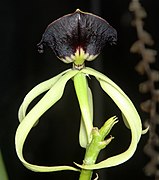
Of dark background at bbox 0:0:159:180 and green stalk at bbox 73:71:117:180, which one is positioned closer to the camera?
green stalk at bbox 73:71:117:180

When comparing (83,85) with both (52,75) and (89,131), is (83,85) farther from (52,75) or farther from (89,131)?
(52,75)

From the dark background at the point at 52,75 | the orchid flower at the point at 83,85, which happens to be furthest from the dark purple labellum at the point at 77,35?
the dark background at the point at 52,75

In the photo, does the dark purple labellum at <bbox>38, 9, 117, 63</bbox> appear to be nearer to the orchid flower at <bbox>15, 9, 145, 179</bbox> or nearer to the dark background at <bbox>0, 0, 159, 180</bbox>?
the orchid flower at <bbox>15, 9, 145, 179</bbox>

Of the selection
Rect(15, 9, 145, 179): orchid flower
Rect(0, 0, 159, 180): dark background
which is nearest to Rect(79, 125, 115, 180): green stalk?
Rect(15, 9, 145, 179): orchid flower

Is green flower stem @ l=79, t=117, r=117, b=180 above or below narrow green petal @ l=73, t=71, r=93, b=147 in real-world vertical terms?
below

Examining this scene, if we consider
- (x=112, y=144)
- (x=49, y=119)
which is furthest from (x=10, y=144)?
(x=112, y=144)

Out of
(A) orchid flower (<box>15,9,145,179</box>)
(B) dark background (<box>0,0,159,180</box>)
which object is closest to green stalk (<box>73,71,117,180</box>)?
(A) orchid flower (<box>15,9,145,179</box>)

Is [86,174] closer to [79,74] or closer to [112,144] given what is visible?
[79,74]

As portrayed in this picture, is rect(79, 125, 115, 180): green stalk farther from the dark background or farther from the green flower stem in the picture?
the dark background
